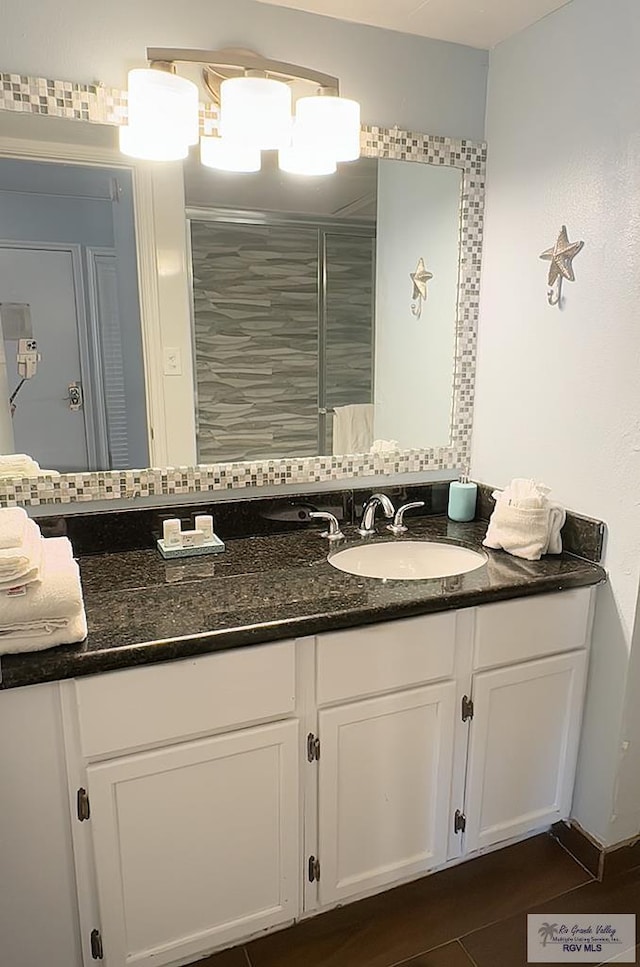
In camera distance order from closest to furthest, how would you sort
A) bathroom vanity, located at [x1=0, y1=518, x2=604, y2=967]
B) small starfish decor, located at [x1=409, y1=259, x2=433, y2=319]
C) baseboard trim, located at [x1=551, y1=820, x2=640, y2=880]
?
bathroom vanity, located at [x1=0, y1=518, x2=604, y2=967] → baseboard trim, located at [x1=551, y1=820, x2=640, y2=880] → small starfish decor, located at [x1=409, y1=259, x2=433, y2=319]

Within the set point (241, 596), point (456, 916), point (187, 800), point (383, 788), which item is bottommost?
point (456, 916)

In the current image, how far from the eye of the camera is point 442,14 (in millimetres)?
1627

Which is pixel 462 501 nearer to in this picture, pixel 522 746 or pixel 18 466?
pixel 522 746

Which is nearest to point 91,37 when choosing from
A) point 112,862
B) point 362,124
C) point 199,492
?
point 362,124

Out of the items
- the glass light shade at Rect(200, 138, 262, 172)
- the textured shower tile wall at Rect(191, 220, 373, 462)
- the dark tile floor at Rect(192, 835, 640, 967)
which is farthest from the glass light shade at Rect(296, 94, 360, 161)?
the dark tile floor at Rect(192, 835, 640, 967)

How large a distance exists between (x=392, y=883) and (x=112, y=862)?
0.72 meters

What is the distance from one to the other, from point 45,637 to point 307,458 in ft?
2.98

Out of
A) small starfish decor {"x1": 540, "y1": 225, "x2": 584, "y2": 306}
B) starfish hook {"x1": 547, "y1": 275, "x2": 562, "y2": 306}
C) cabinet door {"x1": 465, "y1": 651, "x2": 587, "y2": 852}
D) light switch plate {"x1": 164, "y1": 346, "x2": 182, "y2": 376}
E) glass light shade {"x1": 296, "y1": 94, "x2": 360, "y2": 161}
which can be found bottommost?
cabinet door {"x1": 465, "y1": 651, "x2": 587, "y2": 852}

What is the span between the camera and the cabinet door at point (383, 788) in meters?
1.44

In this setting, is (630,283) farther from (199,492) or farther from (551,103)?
(199,492)

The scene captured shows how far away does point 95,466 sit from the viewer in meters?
1.66

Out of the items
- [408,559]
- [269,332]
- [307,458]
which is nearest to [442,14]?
[269,332]

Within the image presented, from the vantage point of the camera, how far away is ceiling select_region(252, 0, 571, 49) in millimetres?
1573

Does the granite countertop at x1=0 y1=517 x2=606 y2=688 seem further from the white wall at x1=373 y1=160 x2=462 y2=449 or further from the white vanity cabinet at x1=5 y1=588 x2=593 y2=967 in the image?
the white wall at x1=373 y1=160 x2=462 y2=449
